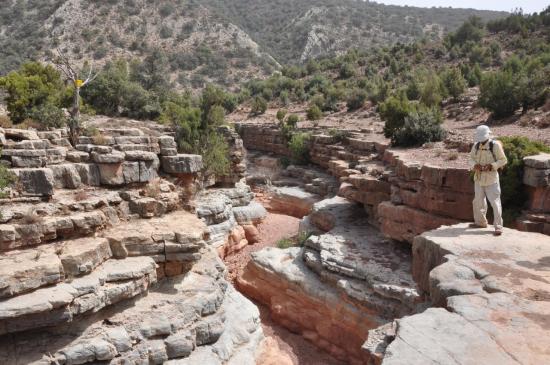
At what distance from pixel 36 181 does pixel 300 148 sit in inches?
641

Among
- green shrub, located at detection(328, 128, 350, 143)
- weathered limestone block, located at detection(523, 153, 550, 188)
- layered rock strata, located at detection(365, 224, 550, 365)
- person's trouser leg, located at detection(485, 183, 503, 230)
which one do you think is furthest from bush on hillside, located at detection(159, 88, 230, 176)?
layered rock strata, located at detection(365, 224, 550, 365)

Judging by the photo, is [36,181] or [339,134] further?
[339,134]

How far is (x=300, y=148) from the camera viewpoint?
77.0ft

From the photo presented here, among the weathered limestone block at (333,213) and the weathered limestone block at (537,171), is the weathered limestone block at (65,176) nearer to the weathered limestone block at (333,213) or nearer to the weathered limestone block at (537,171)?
the weathered limestone block at (333,213)

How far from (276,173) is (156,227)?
15.4 meters

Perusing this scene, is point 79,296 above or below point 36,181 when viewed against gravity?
below

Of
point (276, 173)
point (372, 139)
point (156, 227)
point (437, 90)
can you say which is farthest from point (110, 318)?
point (437, 90)

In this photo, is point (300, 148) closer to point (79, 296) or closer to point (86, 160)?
point (86, 160)

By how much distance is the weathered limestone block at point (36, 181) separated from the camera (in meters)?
8.33

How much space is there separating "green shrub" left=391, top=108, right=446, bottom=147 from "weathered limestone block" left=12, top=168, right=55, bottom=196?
11.4 m

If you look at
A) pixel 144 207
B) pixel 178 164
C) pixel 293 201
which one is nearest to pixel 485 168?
pixel 144 207

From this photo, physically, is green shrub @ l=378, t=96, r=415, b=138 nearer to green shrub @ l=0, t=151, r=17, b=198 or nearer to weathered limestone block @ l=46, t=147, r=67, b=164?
weathered limestone block @ l=46, t=147, r=67, b=164

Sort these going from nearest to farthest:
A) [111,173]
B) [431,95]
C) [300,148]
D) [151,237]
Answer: [151,237] → [111,173] → [431,95] → [300,148]

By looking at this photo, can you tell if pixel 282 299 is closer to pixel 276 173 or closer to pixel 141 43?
pixel 276 173
